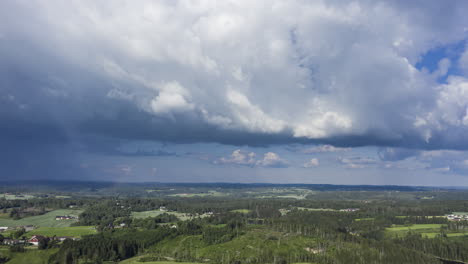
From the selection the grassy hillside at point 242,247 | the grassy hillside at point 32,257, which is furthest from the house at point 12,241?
the grassy hillside at point 242,247

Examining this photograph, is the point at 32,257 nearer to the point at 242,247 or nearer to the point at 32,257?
the point at 32,257

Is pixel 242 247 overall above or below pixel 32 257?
above

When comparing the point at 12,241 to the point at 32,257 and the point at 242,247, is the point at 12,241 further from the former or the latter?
the point at 242,247

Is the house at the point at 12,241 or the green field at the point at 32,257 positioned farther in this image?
the house at the point at 12,241

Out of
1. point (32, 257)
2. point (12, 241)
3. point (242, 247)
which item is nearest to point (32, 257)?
point (32, 257)

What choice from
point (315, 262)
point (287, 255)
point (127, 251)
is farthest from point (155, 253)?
point (315, 262)

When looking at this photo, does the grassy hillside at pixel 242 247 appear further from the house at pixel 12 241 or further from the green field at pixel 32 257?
the house at pixel 12 241

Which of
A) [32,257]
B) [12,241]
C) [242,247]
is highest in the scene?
[242,247]

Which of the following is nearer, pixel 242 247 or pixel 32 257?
pixel 32 257

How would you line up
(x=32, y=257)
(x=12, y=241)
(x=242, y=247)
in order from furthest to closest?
(x=12, y=241)
(x=242, y=247)
(x=32, y=257)

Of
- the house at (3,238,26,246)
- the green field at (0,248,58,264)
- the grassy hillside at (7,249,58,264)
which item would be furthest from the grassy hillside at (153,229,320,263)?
the house at (3,238,26,246)

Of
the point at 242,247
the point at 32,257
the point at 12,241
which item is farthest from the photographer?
the point at 12,241
